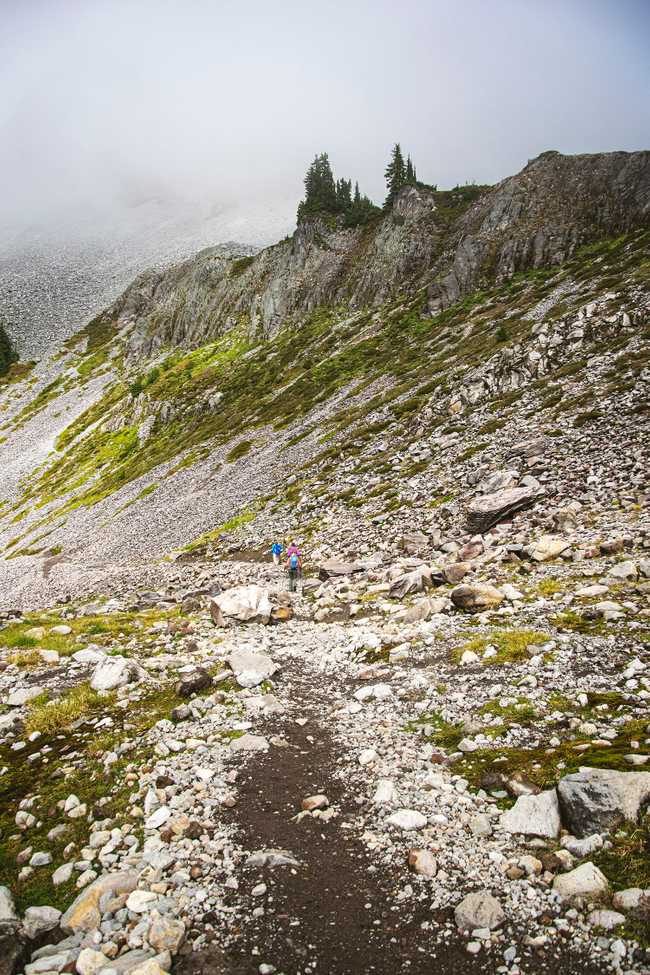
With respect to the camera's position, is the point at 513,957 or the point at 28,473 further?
the point at 28,473

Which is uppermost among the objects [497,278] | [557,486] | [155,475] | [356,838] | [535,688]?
[497,278]

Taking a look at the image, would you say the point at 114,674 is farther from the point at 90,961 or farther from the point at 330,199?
the point at 330,199

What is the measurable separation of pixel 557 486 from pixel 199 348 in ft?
390

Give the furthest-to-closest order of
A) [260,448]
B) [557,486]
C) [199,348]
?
1. [199,348]
2. [260,448]
3. [557,486]

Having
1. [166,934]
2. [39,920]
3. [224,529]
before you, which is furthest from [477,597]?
[224,529]

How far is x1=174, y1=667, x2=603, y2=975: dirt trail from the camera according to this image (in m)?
4.66

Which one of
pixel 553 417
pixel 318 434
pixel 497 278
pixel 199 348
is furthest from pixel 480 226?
pixel 199 348

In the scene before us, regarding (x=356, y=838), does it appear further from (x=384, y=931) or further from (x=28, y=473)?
(x=28, y=473)

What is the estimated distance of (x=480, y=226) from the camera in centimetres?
8062

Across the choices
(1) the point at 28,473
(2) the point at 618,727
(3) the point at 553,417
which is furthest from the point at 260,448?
(1) the point at 28,473

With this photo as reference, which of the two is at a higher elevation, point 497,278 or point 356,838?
point 497,278

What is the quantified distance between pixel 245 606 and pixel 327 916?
12947 millimetres

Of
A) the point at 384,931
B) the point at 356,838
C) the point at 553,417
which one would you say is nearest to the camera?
the point at 384,931

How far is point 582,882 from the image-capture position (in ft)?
15.9
